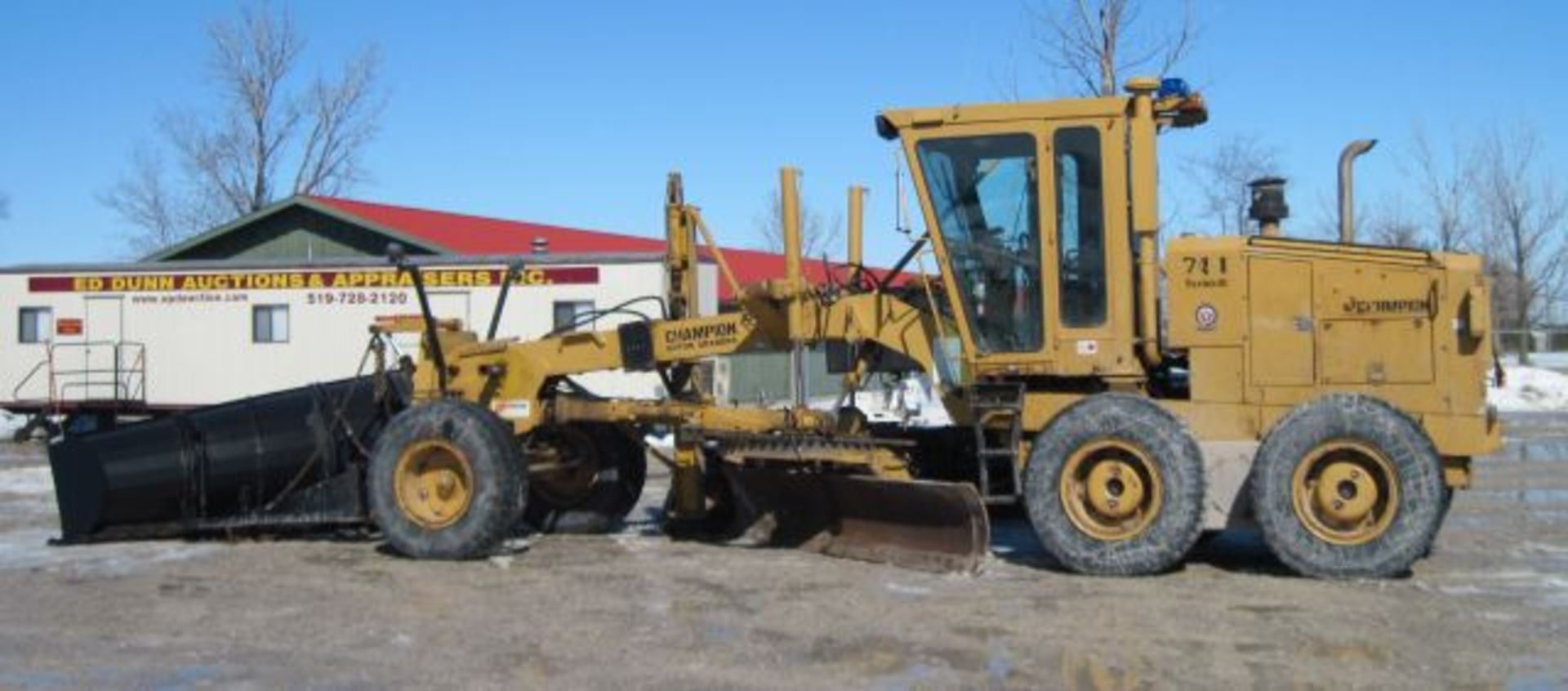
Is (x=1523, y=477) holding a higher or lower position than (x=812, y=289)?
lower

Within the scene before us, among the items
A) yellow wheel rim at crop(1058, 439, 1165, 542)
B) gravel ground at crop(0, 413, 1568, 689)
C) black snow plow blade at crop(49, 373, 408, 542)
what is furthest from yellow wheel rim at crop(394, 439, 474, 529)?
yellow wheel rim at crop(1058, 439, 1165, 542)

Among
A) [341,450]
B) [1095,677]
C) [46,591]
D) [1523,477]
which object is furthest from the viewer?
[1523,477]

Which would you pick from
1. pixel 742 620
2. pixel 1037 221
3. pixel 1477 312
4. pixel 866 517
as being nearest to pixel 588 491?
pixel 866 517

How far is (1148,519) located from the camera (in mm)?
8531

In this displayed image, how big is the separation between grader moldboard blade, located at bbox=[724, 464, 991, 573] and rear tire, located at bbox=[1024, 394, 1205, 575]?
0.44 metres

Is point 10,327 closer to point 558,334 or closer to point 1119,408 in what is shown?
point 558,334

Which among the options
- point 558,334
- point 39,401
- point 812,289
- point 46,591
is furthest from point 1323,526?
point 39,401

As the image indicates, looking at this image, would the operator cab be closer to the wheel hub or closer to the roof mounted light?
the roof mounted light

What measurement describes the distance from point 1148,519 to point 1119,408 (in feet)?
2.16

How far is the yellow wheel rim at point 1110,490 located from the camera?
857cm

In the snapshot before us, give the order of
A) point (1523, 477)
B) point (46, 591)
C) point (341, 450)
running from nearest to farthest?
point (46, 591)
point (341, 450)
point (1523, 477)

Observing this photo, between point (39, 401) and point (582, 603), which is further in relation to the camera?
point (39, 401)

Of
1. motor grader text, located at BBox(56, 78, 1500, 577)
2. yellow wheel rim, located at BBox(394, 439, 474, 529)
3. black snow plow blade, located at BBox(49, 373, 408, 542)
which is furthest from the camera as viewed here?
black snow plow blade, located at BBox(49, 373, 408, 542)

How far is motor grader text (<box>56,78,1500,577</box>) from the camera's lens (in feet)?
27.6
